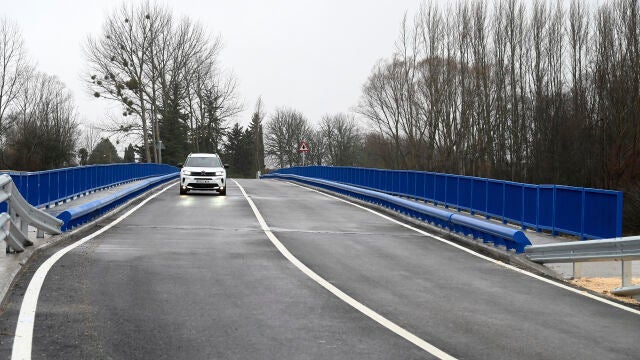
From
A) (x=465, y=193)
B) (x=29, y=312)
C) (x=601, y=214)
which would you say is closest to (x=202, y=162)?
(x=465, y=193)

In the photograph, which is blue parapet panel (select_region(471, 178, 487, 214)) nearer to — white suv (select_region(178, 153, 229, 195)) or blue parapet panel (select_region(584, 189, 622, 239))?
blue parapet panel (select_region(584, 189, 622, 239))

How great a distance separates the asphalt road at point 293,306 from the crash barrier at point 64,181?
12.8 ft

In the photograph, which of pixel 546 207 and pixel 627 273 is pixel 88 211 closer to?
pixel 546 207

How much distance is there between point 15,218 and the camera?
11219 mm

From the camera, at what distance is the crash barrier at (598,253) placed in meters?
9.73

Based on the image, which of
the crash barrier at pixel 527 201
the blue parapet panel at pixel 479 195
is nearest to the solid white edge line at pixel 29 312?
the crash barrier at pixel 527 201

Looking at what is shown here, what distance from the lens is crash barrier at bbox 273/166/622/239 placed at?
1341 centimetres

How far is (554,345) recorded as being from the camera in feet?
22.1

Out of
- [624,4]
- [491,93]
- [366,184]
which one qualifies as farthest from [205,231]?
[491,93]

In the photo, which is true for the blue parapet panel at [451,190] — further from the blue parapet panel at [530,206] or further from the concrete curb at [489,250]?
the blue parapet panel at [530,206]

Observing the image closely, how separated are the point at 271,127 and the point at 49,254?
12129 centimetres

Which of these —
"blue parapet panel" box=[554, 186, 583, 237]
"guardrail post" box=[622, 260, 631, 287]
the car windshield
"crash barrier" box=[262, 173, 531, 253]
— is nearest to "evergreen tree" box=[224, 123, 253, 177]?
the car windshield

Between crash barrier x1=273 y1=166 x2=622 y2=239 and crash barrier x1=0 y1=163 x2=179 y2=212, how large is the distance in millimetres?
11236

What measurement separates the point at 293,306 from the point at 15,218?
5451 millimetres
